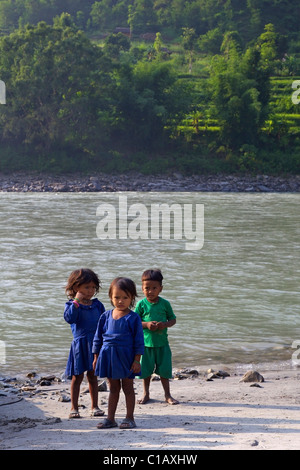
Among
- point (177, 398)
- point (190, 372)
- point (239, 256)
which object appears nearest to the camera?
point (177, 398)

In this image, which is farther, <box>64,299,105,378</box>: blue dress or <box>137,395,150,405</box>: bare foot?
<box>137,395,150,405</box>: bare foot

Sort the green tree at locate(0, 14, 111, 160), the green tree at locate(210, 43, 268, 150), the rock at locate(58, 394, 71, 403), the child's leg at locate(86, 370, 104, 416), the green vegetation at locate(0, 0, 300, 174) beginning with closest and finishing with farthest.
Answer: the child's leg at locate(86, 370, 104, 416) → the rock at locate(58, 394, 71, 403) → the green tree at locate(0, 14, 111, 160) → the green vegetation at locate(0, 0, 300, 174) → the green tree at locate(210, 43, 268, 150)

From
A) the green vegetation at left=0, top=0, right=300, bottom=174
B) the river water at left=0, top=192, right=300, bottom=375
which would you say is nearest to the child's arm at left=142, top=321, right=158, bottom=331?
the river water at left=0, top=192, right=300, bottom=375

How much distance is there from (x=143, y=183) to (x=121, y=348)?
3296cm

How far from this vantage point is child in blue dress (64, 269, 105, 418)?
4.71m

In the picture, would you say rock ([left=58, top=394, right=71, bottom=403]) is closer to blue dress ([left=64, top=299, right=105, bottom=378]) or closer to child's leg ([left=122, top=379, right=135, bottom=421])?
blue dress ([left=64, top=299, right=105, bottom=378])

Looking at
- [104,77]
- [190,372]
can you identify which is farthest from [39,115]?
[190,372]

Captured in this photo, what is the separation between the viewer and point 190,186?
1459 inches

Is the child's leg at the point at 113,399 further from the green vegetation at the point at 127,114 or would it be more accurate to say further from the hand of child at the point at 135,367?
the green vegetation at the point at 127,114

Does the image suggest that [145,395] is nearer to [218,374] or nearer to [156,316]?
[156,316]

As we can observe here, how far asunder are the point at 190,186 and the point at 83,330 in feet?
107

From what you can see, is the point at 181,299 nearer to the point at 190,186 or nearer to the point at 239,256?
the point at 239,256

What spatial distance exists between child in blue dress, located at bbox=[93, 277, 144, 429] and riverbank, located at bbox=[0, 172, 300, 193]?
30.7 m
